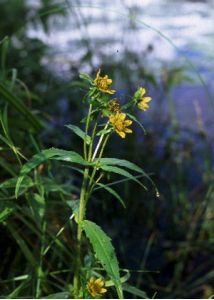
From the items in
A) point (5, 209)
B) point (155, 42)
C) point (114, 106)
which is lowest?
point (5, 209)

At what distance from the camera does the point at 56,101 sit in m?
2.29

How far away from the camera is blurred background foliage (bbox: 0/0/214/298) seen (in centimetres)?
125

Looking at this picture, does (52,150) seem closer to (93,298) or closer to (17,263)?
(93,298)

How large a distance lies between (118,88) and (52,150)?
5.39 ft

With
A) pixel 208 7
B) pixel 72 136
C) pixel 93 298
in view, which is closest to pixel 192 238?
pixel 72 136

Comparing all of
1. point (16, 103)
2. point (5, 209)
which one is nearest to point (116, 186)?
point (16, 103)

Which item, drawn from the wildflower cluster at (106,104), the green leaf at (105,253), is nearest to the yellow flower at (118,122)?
the wildflower cluster at (106,104)

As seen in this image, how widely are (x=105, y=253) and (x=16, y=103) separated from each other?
0.56m

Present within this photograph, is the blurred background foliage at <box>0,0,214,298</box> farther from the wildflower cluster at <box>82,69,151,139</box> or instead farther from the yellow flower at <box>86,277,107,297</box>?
the wildflower cluster at <box>82,69,151,139</box>

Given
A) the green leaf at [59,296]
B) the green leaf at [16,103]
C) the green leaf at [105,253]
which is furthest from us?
the green leaf at [16,103]

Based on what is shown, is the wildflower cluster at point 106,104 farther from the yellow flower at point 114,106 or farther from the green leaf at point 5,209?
the green leaf at point 5,209

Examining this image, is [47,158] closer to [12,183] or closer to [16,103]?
[12,183]

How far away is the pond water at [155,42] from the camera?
259cm

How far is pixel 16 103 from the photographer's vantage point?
126 cm
